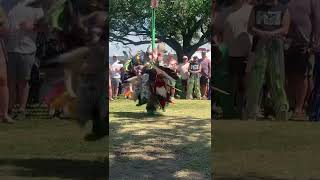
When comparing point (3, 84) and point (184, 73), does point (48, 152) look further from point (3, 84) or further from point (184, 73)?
point (184, 73)

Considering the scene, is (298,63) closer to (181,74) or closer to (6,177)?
(6,177)

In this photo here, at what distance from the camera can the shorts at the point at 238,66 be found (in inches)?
193

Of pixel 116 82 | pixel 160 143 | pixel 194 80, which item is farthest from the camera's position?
pixel 194 80

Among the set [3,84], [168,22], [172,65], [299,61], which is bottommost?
[3,84]

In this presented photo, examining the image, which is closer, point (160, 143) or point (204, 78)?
point (160, 143)

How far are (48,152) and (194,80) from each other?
26.6 feet

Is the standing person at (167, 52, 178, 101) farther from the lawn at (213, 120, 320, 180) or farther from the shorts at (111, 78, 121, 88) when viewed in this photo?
the lawn at (213, 120, 320, 180)

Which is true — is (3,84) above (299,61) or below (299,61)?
below

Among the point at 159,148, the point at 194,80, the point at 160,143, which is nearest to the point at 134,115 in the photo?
the point at 160,143

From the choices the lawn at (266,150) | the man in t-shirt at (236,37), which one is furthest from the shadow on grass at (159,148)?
the man in t-shirt at (236,37)

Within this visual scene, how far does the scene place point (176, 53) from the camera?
1030 centimetres

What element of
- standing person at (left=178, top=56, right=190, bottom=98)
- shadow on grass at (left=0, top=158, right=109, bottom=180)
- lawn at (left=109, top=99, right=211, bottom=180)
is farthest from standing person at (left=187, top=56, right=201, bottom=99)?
shadow on grass at (left=0, top=158, right=109, bottom=180)

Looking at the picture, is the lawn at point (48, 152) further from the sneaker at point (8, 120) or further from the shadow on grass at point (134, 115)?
the shadow on grass at point (134, 115)

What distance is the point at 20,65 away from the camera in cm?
491
